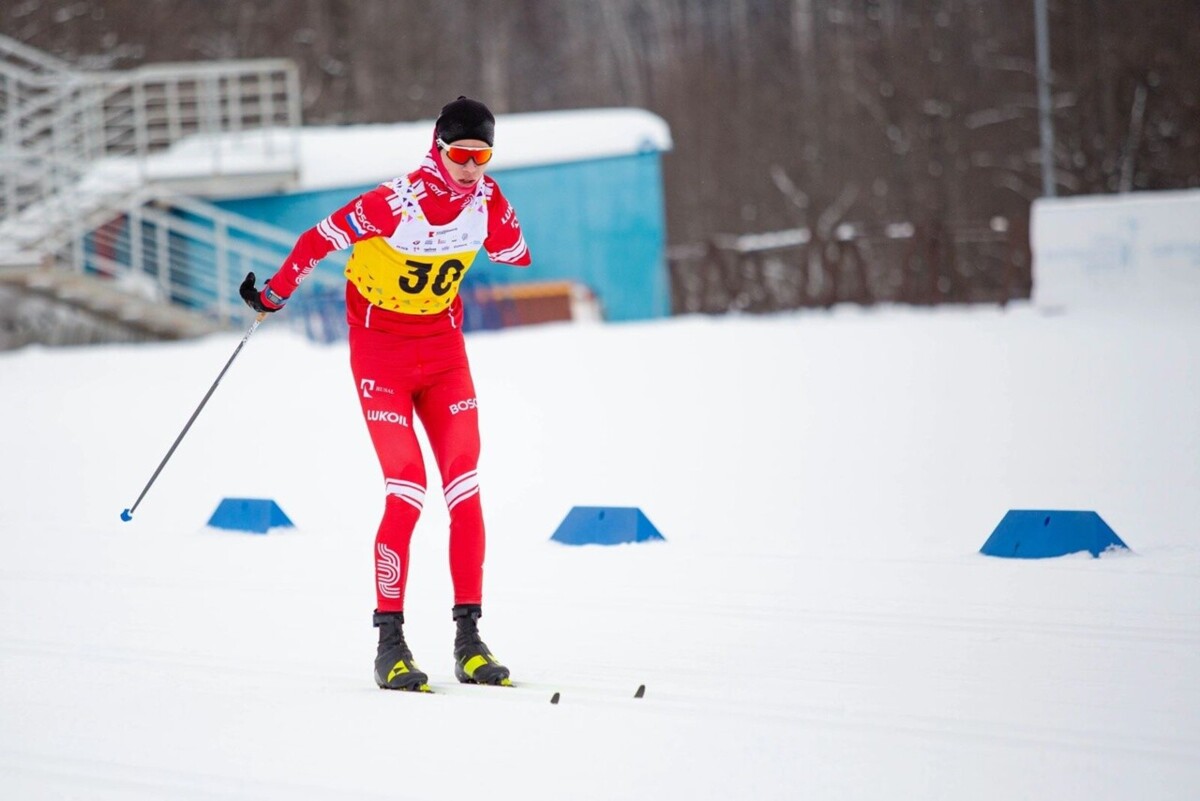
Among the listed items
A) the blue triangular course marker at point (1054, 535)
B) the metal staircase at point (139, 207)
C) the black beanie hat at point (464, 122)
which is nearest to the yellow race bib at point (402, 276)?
the black beanie hat at point (464, 122)

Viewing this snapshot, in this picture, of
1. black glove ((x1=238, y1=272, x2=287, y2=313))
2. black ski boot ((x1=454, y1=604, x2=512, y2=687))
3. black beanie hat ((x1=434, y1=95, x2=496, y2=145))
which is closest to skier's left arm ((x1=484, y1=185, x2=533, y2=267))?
black beanie hat ((x1=434, y1=95, x2=496, y2=145))

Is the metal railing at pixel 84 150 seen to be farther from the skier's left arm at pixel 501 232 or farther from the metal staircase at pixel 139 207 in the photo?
the skier's left arm at pixel 501 232

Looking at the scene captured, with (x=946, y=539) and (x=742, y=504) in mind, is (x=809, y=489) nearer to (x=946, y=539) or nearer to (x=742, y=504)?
(x=742, y=504)

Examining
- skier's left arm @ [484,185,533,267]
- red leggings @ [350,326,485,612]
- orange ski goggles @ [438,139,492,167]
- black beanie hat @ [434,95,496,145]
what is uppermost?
black beanie hat @ [434,95,496,145]

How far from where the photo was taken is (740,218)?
140 ft

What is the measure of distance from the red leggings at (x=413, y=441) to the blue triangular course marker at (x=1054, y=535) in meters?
2.70

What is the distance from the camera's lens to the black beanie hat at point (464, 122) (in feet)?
17.0

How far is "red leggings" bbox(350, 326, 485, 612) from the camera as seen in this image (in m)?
5.27

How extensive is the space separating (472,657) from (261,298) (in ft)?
4.86

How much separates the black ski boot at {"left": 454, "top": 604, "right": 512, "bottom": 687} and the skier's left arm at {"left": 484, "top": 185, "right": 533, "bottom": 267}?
1245 mm

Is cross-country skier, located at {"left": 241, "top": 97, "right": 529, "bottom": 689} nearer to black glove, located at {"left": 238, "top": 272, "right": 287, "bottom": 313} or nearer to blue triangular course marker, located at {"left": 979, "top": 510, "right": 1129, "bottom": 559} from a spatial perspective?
black glove, located at {"left": 238, "top": 272, "right": 287, "bottom": 313}

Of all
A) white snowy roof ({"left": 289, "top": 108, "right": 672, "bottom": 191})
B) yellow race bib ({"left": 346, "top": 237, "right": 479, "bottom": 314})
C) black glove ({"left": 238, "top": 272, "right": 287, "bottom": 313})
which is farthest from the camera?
white snowy roof ({"left": 289, "top": 108, "right": 672, "bottom": 191})

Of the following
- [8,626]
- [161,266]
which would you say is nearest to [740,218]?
[161,266]

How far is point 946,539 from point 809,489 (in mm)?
1707
